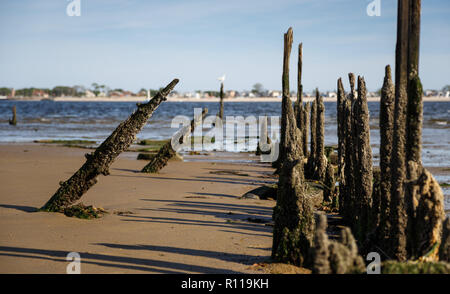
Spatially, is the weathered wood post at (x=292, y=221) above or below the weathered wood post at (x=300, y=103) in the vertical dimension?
below

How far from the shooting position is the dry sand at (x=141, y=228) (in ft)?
19.5

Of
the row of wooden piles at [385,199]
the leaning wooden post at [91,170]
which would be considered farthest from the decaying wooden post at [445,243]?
the leaning wooden post at [91,170]

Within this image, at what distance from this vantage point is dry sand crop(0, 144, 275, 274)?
5.94 meters

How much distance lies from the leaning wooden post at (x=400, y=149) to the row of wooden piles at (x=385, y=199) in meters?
0.01

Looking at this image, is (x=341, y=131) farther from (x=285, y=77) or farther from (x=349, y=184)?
(x=285, y=77)

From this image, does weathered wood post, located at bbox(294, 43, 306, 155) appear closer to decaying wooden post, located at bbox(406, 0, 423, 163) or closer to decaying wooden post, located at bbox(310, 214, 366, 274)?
decaying wooden post, located at bbox(406, 0, 423, 163)

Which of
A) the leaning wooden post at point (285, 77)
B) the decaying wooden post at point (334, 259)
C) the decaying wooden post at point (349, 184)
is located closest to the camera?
the decaying wooden post at point (334, 259)

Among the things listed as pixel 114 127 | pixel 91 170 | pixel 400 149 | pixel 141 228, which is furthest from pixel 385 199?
pixel 114 127

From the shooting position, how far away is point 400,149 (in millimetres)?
5445

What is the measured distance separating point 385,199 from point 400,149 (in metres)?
1.05

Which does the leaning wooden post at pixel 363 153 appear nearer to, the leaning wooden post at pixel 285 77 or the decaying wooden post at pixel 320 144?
the decaying wooden post at pixel 320 144

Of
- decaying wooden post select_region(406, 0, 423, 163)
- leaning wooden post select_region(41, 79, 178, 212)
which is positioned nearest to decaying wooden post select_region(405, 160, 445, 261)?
decaying wooden post select_region(406, 0, 423, 163)
